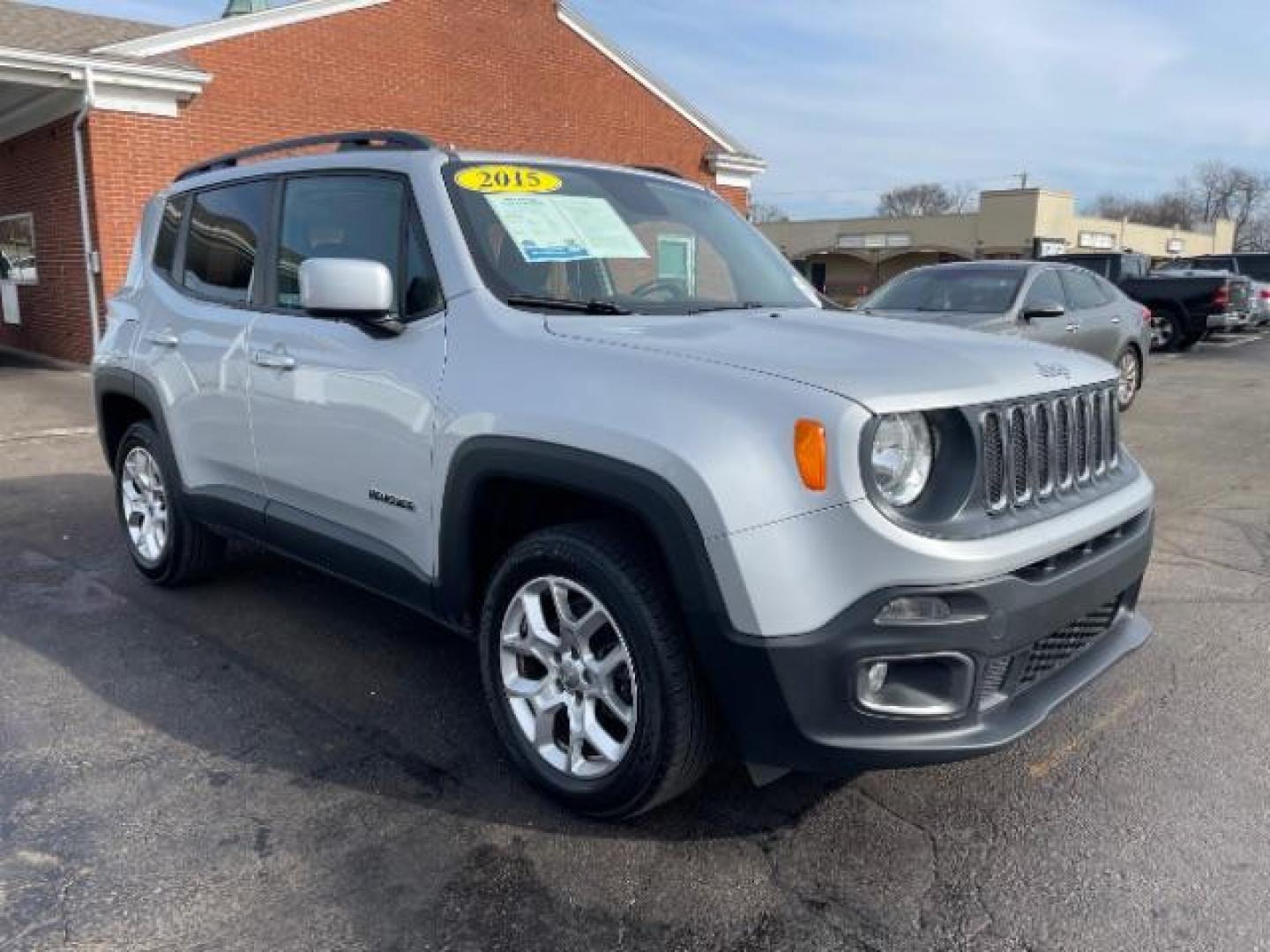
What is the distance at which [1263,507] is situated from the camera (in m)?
6.80

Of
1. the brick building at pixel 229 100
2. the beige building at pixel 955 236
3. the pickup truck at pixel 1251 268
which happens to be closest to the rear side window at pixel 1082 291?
the brick building at pixel 229 100

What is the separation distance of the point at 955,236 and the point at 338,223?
166 feet

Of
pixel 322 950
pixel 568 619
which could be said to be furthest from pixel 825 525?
→ pixel 322 950

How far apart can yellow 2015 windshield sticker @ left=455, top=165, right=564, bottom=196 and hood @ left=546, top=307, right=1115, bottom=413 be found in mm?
654

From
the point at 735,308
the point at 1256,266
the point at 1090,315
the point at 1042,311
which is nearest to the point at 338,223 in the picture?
the point at 735,308

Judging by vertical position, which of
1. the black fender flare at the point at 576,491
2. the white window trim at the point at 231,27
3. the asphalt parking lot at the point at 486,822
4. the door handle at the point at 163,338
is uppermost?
the white window trim at the point at 231,27

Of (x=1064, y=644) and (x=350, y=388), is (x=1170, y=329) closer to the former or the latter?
(x=1064, y=644)

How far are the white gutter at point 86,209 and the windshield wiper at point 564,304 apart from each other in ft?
34.0

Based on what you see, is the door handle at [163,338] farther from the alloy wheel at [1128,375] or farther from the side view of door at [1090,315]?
the alloy wheel at [1128,375]

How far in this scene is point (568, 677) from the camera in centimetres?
296

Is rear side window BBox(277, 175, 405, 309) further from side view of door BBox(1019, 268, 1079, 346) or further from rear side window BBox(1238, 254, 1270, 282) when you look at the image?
rear side window BBox(1238, 254, 1270, 282)

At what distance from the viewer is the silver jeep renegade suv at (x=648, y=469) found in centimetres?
242

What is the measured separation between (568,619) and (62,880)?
4.85ft

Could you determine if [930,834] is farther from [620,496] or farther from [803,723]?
[620,496]
